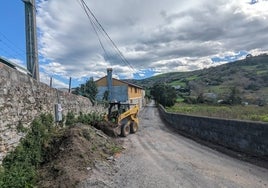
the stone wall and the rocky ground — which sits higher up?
the stone wall

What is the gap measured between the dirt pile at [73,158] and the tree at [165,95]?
5086 cm

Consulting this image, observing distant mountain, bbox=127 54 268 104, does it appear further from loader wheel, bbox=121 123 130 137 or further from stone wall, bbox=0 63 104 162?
stone wall, bbox=0 63 104 162

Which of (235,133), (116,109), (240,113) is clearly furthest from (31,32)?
(240,113)

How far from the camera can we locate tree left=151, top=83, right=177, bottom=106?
202 feet

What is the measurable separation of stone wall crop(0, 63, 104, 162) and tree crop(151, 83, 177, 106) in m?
51.0

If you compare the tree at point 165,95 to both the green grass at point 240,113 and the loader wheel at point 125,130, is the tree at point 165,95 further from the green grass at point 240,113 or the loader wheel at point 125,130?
the loader wheel at point 125,130

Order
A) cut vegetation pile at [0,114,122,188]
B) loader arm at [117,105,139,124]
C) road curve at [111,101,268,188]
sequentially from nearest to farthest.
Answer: cut vegetation pile at [0,114,122,188], road curve at [111,101,268,188], loader arm at [117,105,139,124]

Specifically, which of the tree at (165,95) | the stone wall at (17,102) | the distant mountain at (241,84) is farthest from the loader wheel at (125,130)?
the tree at (165,95)

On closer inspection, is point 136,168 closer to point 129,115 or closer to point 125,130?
point 125,130

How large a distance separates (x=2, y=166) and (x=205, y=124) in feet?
35.8

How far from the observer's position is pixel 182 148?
12.2 meters

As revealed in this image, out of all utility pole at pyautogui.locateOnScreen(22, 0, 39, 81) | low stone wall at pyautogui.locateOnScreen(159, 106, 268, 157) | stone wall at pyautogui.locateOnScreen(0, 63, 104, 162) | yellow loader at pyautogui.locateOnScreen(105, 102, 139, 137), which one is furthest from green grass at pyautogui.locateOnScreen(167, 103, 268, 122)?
utility pole at pyautogui.locateOnScreen(22, 0, 39, 81)

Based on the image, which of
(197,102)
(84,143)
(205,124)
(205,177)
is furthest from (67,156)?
(197,102)

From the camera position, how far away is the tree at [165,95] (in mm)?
61562
